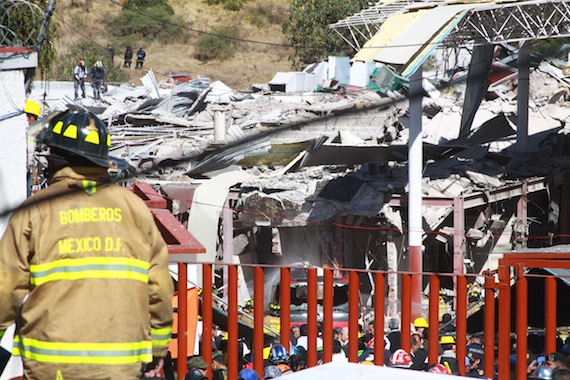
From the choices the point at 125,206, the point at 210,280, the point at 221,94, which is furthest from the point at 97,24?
the point at 125,206

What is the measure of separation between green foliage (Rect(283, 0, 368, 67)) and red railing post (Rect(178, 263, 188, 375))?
119 feet

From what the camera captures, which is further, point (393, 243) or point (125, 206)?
point (393, 243)

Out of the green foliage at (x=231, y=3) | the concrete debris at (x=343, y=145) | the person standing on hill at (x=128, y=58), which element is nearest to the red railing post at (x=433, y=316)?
the concrete debris at (x=343, y=145)

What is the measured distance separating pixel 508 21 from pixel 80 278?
15606 mm

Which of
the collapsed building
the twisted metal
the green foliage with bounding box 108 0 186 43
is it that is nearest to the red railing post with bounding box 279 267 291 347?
the twisted metal

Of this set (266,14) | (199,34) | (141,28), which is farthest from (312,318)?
(266,14)

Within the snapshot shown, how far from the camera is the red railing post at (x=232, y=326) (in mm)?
8320

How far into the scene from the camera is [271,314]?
17.7 metres

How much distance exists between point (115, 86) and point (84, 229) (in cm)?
3542

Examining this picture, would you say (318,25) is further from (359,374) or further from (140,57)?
(359,374)

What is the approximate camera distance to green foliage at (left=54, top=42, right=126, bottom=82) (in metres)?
41.6

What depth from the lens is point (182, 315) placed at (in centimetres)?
852

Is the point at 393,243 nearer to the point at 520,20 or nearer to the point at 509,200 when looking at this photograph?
the point at 509,200

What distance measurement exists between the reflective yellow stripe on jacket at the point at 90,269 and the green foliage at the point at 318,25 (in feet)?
135
